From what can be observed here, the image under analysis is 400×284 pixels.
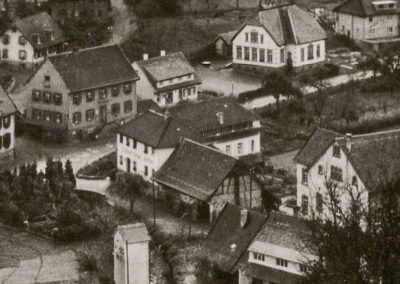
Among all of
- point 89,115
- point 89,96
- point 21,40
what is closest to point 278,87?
point 89,96

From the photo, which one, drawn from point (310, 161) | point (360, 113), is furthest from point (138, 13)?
point (310, 161)

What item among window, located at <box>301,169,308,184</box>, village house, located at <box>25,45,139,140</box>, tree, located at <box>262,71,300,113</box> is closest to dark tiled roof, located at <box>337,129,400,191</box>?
window, located at <box>301,169,308,184</box>

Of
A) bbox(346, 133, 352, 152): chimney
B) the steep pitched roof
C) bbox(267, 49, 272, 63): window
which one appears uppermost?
A: the steep pitched roof

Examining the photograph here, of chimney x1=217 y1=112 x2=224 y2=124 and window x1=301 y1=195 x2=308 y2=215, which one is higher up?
chimney x1=217 y1=112 x2=224 y2=124

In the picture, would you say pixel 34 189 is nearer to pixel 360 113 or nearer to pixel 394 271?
pixel 360 113

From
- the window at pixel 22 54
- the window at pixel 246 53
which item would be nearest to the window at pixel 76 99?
the window at pixel 22 54

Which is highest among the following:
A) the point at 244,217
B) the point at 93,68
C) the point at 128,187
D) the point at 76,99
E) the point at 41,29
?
the point at 41,29

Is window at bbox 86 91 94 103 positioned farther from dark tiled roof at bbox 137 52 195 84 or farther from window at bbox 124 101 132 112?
dark tiled roof at bbox 137 52 195 84

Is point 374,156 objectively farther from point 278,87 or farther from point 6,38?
point 6,38
